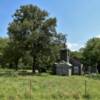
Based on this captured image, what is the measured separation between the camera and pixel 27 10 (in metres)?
72.1

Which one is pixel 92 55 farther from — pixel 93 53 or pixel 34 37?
pixel 34 37

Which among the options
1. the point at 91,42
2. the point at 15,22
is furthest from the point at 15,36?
the point at 91,42

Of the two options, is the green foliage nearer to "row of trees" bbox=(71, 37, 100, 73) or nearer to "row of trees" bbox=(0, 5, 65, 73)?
"row of trees" bbox=(71, 37, 100, 73)

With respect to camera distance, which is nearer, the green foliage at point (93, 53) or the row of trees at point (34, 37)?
the row of trees at point (34, 37)

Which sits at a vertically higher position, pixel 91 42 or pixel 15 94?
pixel 91 42

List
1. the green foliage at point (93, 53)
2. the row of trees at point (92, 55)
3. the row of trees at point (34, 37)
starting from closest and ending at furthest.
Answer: the row of trees at point (34, 37) → the row of trees at point (92, 55) → the green foliage at point (93, 53)

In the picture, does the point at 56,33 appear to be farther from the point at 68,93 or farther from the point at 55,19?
the point at 68,93

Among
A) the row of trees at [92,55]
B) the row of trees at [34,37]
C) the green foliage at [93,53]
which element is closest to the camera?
the row of trees at [34,37]

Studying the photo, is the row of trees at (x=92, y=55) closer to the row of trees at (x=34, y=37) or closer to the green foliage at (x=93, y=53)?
the green foliage at (x=93, y=53)

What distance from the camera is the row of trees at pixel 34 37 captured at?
2761 inches

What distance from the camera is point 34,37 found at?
69.0 metres

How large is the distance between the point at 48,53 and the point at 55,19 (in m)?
7.68

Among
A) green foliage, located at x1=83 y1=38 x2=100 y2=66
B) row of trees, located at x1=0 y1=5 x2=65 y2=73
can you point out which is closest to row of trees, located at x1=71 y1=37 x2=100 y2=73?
green foliage, located at x1=83 y1=38 x2=100 y2=66

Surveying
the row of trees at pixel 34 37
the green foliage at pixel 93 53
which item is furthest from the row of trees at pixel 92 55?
the row of trees at pixel 34 37
